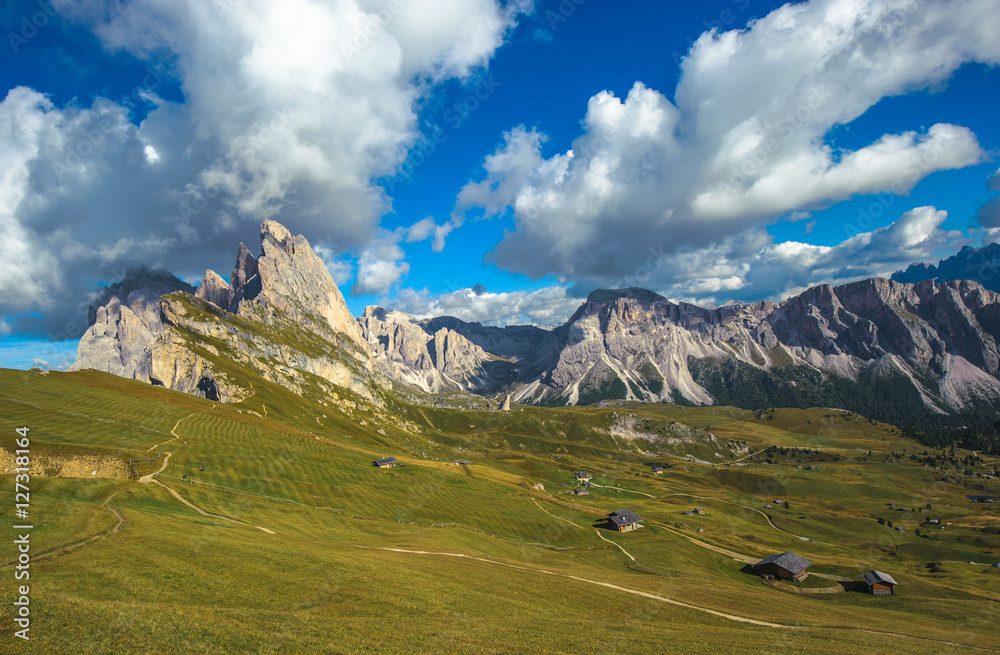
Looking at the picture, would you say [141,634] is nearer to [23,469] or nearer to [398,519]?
[23,469]

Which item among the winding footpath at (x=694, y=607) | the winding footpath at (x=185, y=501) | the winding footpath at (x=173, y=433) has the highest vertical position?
the winding footpath at (x=173, y=433)

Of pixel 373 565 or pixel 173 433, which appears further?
pixel 173 433

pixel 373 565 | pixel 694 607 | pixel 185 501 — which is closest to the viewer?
pixel 373 565

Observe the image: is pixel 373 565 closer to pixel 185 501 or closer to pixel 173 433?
pixel 185 501

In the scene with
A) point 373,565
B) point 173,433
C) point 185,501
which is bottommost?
point 373,565

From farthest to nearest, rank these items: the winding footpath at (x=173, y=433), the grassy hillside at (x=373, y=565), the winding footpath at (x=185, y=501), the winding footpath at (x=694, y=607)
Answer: the winding footpath at (x=173, y=433) → the winding footpath at (x=185, y=501) → the winding footpath at (x=694, y=607) → the grassy hillside at (x=373, y=565)

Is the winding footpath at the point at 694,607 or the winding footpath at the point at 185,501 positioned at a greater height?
the winding footpath at the point at 185,501

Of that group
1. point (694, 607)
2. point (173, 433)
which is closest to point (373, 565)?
point (694, 607)

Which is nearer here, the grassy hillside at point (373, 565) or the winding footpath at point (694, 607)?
the grassy hillside at point (373, 565)

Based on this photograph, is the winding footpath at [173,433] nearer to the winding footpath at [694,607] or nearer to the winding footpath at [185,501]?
the winding footpath at [185,501]

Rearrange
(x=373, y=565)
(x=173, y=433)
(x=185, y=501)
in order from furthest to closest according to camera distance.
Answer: (x=173, y=433), (x=185, y=501), (x=373, y=565)

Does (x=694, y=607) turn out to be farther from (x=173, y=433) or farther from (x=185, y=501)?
(x=173, y=433)

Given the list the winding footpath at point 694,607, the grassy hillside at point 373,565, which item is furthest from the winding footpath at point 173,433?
the winding footpath at point 694,607

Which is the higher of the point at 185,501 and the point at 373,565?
the point at 185,501
